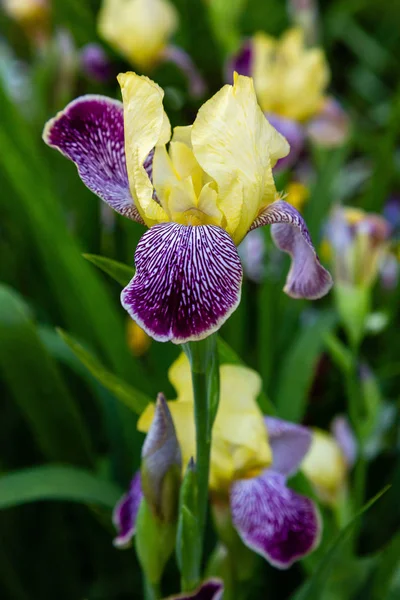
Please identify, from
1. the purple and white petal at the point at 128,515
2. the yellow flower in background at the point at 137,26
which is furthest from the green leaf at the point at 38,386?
the yellow flower in background at the point at 137,26

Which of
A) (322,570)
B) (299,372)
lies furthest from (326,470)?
(322,570)

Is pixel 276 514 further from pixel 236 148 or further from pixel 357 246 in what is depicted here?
pixel 357 246

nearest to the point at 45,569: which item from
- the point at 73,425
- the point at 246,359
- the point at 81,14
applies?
the point at 73,425

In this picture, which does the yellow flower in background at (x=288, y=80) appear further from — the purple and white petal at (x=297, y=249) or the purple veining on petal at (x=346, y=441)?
the purple and white petal at (x=297, y=249)

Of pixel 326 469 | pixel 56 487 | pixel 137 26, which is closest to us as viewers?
pixel 56 487

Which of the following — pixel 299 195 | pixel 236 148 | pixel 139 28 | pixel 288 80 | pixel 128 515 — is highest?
pixel 236 148

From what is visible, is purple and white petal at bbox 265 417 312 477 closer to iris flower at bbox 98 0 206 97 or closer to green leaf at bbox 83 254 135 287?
green leaf at bbox 83 254 135 287
